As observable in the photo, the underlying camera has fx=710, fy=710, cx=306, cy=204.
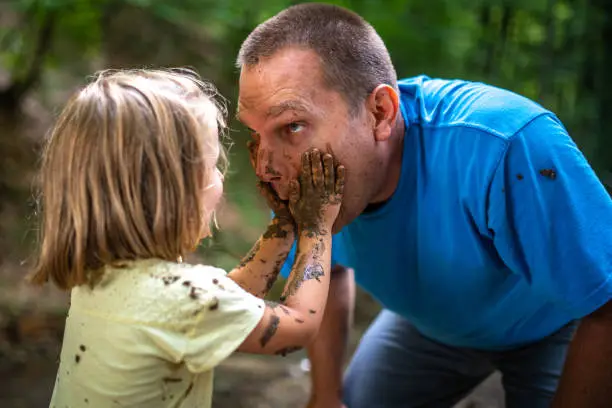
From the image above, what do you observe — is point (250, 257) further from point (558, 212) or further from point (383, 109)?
point (558, 212)

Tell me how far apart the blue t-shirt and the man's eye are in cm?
33

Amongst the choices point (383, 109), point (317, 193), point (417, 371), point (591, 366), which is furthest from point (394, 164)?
point (417, 371)

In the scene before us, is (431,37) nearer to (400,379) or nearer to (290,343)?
(400,379)

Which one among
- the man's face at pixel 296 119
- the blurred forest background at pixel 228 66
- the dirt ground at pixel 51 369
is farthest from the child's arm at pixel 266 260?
the dirt ground at pixel 51 369

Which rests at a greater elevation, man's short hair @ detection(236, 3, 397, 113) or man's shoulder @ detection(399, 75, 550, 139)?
man's short hair @ detection(236, 3, 397, 113)

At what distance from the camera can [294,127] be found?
1.81 metres

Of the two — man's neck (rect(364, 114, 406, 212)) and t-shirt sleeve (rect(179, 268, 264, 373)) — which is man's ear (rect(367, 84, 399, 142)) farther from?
t-shirt sleeve (rect(179, 268, 264, 373))

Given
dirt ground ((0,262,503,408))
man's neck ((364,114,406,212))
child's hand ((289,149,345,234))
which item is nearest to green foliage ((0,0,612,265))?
dirt ground ((0,262,503,408))

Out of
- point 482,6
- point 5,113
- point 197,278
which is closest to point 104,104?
point 197,278

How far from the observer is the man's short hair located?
1.84 metres

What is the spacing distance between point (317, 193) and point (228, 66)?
2.67 meters

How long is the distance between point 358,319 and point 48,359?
1.75 m

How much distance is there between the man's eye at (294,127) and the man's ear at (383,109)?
0.20 m

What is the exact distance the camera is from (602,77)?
3068 millimetres
